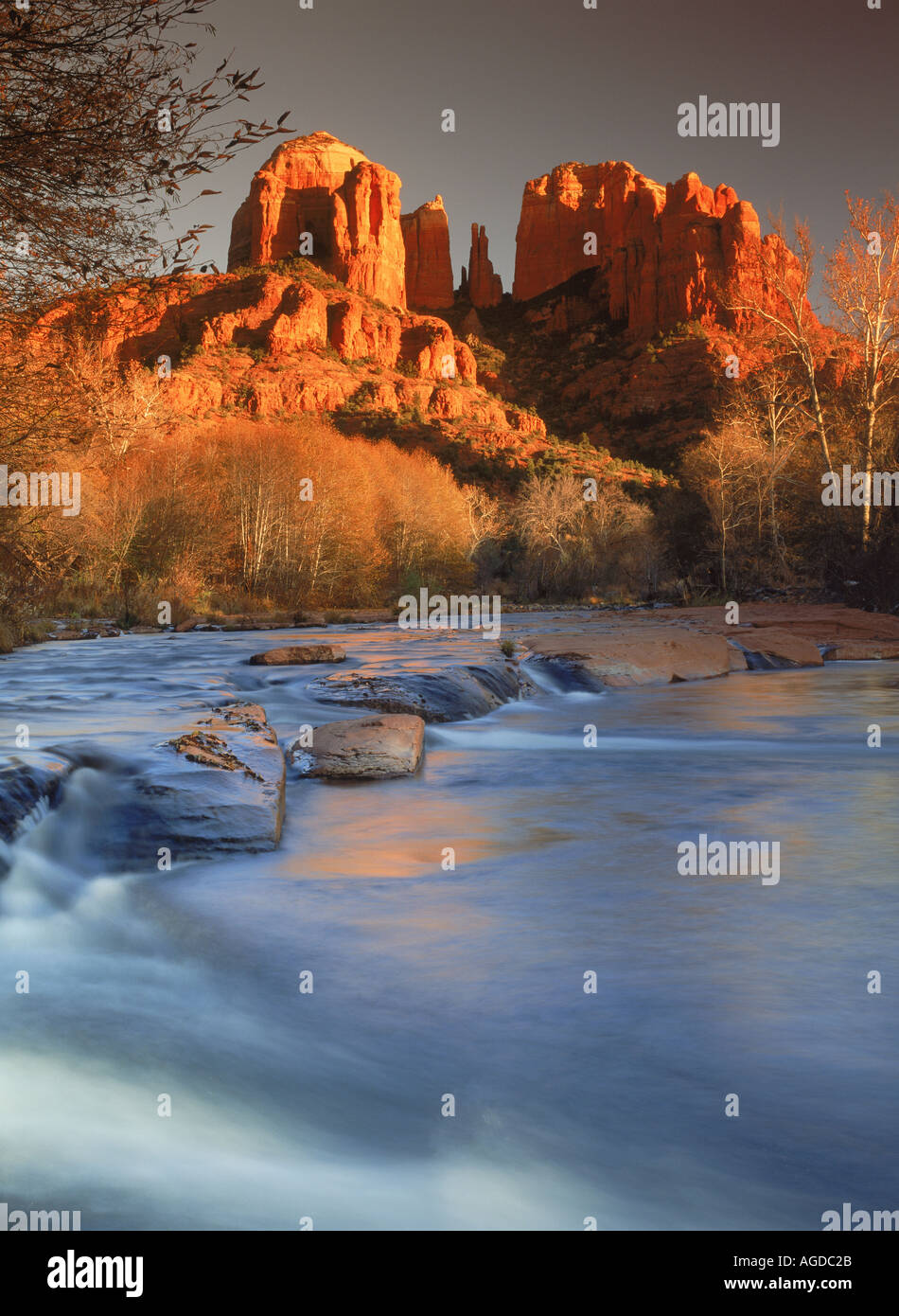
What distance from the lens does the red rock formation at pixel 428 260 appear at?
156 m

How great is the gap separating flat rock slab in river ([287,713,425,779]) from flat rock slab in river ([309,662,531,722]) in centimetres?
205

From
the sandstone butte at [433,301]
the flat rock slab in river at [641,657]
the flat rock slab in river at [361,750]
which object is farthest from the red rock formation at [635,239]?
the flat rock slab in river at [361,750]

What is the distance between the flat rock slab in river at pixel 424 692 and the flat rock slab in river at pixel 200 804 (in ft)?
13.2

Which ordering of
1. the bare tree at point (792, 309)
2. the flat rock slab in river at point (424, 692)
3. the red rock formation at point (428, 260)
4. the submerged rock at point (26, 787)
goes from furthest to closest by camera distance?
the red rock formation at point (428, 260) < the bare tree at point (792, 309) < the flat rock slab in river at point (424, 692) < the submerged rock at point (26, 787)

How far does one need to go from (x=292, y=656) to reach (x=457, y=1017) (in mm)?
12786

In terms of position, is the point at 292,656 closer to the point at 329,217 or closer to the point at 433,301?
the point at 329,217

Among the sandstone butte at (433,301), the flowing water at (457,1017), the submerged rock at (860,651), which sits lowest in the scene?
the flowing water at (457,1017)

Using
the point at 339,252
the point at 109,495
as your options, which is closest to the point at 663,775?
the point at 109,495

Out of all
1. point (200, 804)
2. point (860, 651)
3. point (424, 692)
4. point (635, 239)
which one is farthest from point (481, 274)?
point (200, 804)

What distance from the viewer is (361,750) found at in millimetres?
8758

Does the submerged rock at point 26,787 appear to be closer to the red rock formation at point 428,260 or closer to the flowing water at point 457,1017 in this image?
the flowing water at point 457,1017

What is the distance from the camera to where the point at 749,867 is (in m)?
6.13
